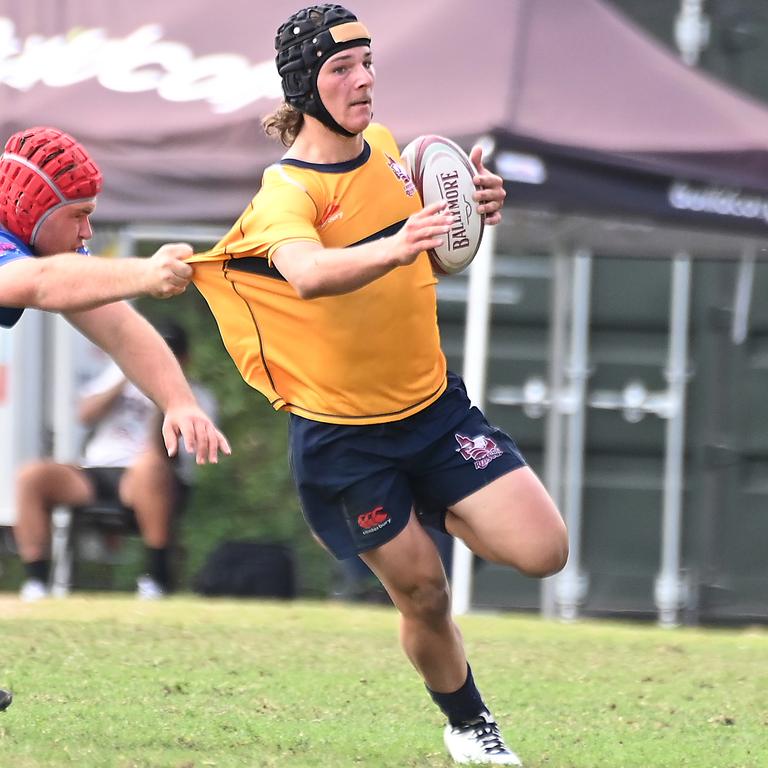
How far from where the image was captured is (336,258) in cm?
429

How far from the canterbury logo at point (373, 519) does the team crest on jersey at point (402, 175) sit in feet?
3.02

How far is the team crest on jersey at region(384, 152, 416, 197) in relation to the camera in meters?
5.07

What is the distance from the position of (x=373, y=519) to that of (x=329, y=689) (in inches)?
61.2

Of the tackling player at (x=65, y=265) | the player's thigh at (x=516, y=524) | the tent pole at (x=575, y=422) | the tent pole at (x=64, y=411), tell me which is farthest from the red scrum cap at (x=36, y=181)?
the tent pole at (x=575, y=422)

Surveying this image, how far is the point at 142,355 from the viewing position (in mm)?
4750

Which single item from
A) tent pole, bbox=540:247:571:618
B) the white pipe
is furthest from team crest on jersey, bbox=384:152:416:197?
the white pipe

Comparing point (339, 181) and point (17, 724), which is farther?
point (17, 724)

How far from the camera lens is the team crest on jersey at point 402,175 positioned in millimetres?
5070

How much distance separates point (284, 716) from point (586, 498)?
518 cm

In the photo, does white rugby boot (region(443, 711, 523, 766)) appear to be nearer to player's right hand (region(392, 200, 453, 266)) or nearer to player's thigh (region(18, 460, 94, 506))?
player's right hand (region(392, 200, 453, 266))

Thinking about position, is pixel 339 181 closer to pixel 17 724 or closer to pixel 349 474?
pixel 349 474

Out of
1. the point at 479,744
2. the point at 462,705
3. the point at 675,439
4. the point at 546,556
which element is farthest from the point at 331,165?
the point at 675,439

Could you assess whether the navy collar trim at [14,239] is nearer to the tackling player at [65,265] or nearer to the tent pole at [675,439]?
the tackling player at [65,265]

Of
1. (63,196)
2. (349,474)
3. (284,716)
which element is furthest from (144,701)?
(63,196)
